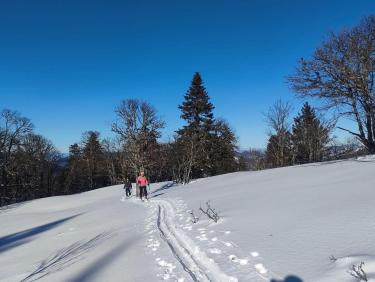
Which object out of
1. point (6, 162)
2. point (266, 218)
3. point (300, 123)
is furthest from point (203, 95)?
point (266, 218)

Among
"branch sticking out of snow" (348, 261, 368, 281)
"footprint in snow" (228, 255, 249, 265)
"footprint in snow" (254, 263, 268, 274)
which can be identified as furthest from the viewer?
"footprint in snow" (228, 255, 249, 265)

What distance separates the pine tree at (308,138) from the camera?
4882cm

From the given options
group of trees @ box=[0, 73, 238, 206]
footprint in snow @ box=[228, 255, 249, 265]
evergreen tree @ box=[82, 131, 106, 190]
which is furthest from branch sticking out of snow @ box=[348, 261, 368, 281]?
evergreen tree @ box=[82, 131, 106, 190]

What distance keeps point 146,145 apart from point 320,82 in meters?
22.1

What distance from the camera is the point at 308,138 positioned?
50.9 metres

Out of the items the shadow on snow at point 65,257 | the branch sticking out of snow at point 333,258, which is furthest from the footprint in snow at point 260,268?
the shadow on snow at point 65,257

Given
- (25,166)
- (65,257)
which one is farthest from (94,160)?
(65,257)

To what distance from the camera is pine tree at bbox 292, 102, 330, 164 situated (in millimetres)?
48816

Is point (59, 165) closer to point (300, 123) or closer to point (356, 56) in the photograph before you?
point (300, 123)

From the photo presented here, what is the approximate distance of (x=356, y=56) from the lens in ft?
62.5

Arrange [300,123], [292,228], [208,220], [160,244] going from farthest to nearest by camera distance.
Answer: [300,123]
[208,220]
[160,244]
[292,228]

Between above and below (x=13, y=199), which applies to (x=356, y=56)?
above

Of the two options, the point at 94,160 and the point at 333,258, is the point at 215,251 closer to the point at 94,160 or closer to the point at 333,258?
the point at 333,258

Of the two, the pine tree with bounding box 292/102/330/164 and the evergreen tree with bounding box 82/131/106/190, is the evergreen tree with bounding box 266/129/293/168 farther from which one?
the evergreen tree with bounding box 82/131/106/190
